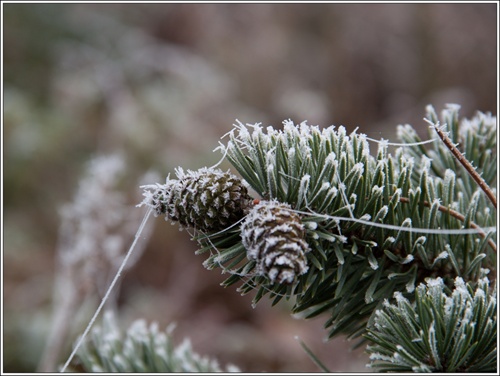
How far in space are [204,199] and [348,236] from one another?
0.15m

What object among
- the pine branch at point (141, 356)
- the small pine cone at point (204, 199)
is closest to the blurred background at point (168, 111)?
the pine branch at point (141, 356)

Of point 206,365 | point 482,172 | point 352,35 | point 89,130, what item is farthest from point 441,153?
point 352,35

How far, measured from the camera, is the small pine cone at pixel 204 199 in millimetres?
472

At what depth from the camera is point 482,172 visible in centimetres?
67

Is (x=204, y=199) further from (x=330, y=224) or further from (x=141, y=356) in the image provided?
(x=141, y=356)

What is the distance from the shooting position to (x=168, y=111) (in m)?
2.78

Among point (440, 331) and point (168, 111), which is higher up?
point (168, 111)

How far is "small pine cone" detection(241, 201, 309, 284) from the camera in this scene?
426 mm

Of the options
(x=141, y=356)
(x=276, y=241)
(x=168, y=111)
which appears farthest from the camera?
(x=168, y=111)

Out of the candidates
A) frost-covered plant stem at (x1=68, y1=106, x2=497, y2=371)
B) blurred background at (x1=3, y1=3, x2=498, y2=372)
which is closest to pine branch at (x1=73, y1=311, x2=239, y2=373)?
frost-covered plant stem at (x1=68, y1=106, x2=497, y2=371)

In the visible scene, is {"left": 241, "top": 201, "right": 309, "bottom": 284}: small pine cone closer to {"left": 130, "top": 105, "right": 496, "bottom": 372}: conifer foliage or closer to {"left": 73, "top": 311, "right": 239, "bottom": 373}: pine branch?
{"left": 130, "top": 105, "right": 496, "bottom": 372}: conifer foliage

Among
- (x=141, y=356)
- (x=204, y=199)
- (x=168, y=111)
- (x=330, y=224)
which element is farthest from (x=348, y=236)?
(x=168, y=111)

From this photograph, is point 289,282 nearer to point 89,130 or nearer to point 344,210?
point 344,210

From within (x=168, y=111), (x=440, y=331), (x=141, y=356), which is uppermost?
(x=168, y=111)
